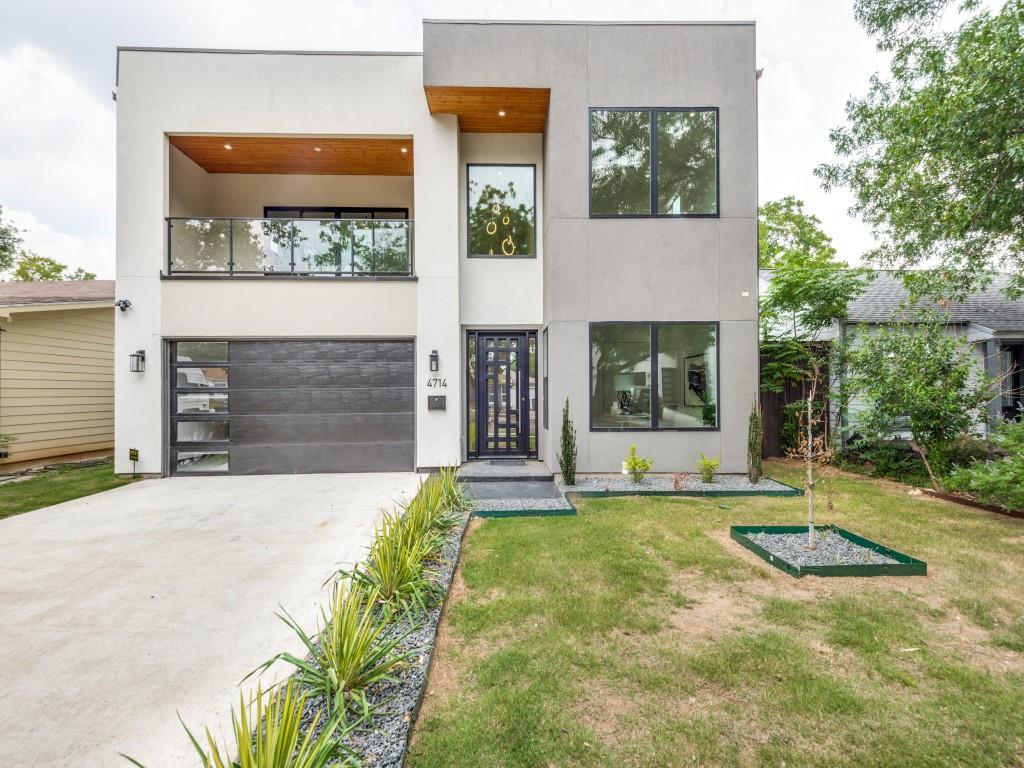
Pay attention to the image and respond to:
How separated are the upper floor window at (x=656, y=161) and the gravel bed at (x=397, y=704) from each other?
6053 millimetres

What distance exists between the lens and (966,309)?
391 inches

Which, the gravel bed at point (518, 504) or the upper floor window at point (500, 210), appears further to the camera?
the upper floor window at point (500, 210)

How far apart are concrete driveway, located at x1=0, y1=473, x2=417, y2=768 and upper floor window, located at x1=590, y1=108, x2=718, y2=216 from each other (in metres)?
5.43

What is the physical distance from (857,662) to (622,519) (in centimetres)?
256

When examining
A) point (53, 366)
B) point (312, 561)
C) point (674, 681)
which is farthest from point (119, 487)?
point (674, 681)

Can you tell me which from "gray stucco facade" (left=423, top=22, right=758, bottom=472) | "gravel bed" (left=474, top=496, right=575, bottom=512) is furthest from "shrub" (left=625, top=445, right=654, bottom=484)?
"gravel bed" (left=474, top=496, right=575, bottom=512)

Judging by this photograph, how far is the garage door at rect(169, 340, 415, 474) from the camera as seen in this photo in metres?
7.20

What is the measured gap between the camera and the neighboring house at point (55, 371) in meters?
7.89

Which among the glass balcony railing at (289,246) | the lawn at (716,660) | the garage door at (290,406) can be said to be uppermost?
the glass balcony railing at (289,246)

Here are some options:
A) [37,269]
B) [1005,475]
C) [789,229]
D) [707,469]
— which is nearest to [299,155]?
[707,469]

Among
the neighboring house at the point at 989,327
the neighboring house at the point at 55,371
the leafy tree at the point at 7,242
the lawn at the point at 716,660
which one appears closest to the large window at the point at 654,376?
the lawn at the point at 716,660

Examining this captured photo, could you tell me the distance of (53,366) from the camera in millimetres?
8500

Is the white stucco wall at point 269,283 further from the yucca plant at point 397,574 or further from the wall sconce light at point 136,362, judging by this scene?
the yucca plant at point 397,574

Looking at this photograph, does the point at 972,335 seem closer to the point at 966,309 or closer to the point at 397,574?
the point at 966,309
